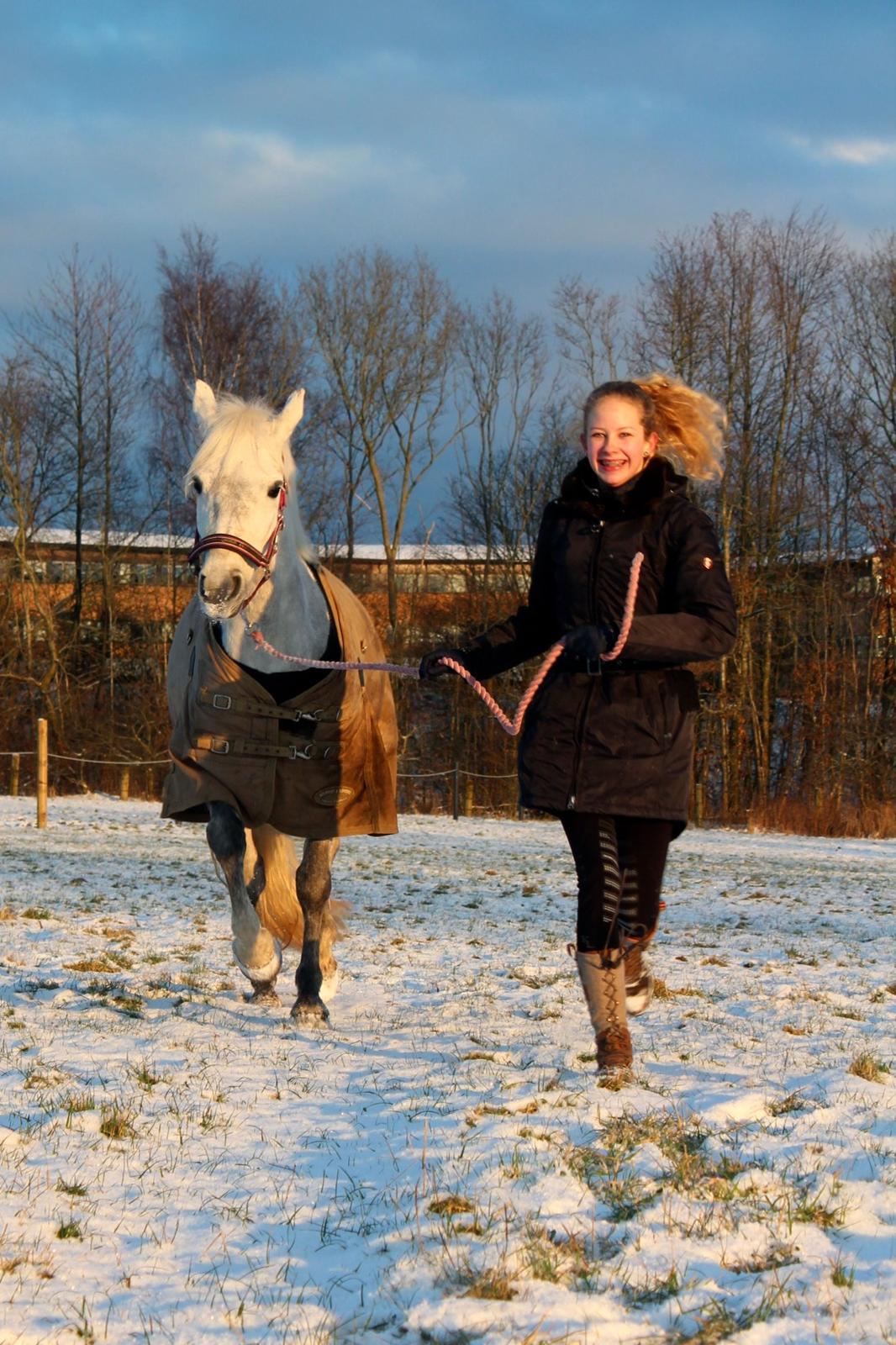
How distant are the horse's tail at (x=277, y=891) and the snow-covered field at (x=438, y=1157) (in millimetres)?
381

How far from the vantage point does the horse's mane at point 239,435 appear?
5.09m

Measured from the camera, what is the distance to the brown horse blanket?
535 cm

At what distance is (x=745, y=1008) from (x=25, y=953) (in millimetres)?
3704

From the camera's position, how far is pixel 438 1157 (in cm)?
336

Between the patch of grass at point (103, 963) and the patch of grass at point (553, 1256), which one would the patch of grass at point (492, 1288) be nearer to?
the patch of grass at point (553, 1256)

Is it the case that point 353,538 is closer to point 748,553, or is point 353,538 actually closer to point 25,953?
point 748,553

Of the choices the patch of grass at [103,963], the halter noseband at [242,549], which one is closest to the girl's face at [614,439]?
the halter noseband at [242,549]

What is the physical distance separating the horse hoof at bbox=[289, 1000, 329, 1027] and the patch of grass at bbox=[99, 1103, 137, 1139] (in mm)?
1667

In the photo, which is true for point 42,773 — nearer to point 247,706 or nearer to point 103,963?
point 103,963

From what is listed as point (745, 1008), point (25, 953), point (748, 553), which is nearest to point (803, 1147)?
point (745, 1008)

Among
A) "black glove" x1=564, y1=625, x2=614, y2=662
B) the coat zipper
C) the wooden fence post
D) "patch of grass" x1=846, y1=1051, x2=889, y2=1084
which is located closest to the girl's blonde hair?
the coat zipper

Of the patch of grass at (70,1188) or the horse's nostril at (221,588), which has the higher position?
the horse's nostril at (221,588)

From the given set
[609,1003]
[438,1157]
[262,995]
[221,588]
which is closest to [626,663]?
[609,1003]

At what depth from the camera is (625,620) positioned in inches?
158
